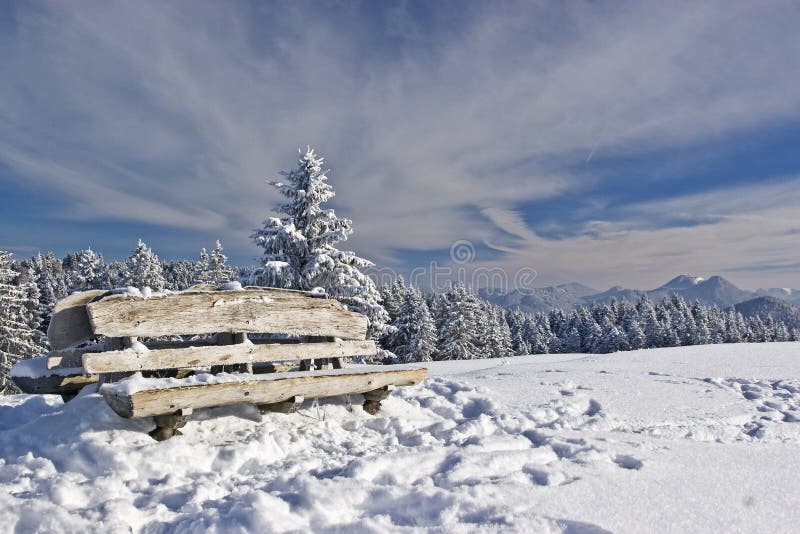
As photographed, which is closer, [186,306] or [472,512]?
[472,512]

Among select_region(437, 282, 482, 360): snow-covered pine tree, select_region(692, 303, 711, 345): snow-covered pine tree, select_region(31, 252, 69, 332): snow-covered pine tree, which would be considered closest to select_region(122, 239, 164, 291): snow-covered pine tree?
select_region(31, 252, 69, 332): snow-covered pine tree

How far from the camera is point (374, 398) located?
18.8 feet

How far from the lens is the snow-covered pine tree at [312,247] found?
18.8 m

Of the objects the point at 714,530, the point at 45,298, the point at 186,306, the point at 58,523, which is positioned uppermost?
the point at 45,298

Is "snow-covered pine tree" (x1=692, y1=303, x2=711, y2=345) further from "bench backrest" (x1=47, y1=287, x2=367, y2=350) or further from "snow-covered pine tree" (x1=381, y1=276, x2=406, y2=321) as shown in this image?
"bench backrest" (x1=47, y1=287, x2=367, y2=350)

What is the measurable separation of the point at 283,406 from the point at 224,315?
1232 millimetres

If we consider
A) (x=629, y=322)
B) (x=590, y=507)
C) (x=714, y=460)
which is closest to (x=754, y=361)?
(x=714, y=460)

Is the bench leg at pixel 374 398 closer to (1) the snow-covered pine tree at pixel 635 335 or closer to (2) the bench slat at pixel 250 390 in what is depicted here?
(2) the bench slat at pixel 250 390

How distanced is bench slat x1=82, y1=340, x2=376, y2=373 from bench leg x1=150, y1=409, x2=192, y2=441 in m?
0.59

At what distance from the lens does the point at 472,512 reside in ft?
10.4

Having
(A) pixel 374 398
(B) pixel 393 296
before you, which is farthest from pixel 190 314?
(B) pixel 393 296

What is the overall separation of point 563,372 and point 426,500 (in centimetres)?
669

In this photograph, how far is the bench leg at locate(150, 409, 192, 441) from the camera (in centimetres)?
415

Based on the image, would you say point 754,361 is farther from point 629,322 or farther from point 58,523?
point 629,322
